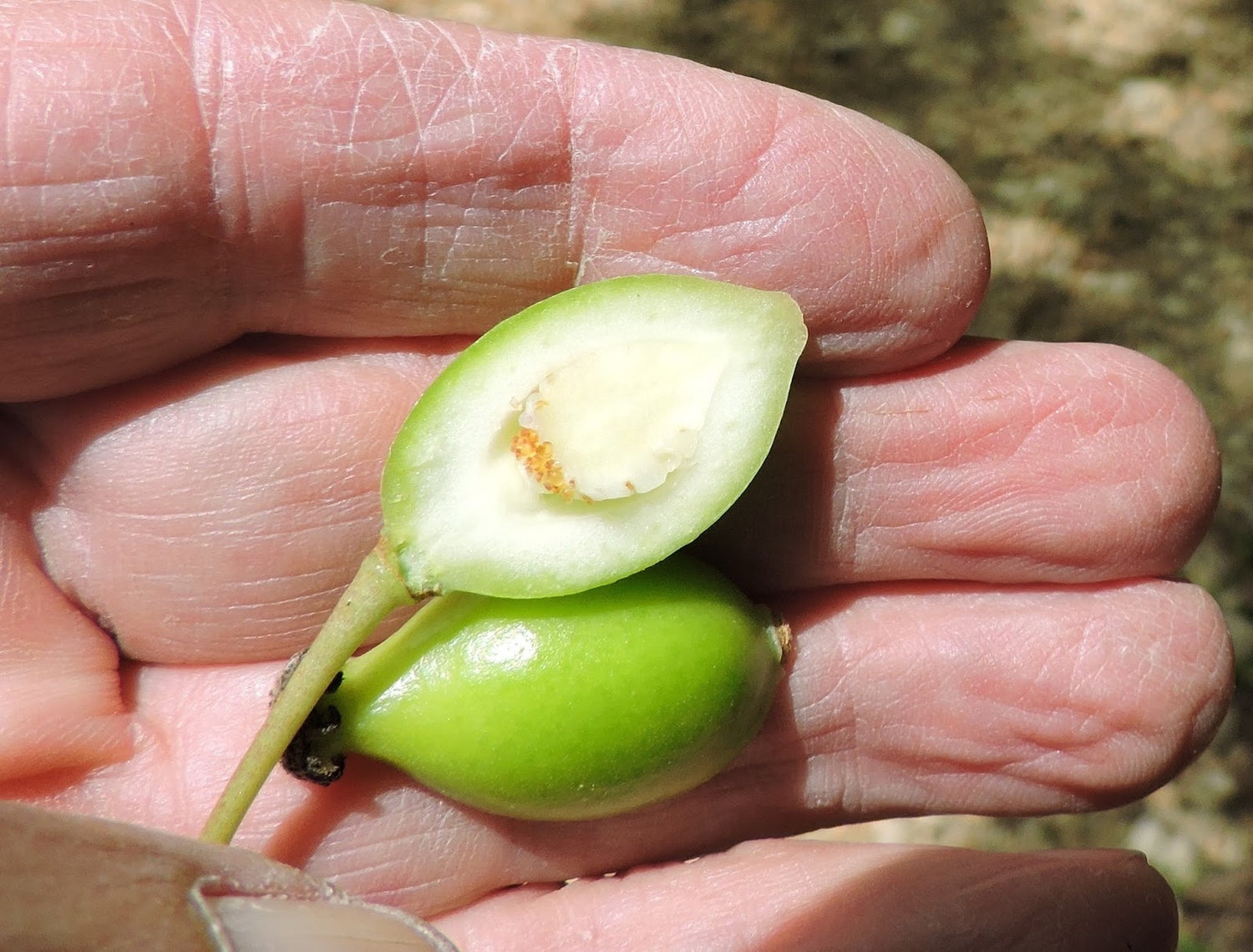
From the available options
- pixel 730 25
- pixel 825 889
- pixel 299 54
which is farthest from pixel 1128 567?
pixel 730 25

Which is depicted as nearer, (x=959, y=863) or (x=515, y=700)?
(x=515, y=700)

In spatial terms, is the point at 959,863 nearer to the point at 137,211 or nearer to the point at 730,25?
the point at 137,211

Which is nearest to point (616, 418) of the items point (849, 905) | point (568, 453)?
point (568, 453)

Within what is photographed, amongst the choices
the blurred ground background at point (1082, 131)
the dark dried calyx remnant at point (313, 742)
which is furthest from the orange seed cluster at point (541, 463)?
the blurred ground background at point (1082, 131)

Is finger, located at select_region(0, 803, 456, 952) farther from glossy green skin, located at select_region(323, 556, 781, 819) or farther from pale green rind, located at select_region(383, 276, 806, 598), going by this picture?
pale green rind, located at select_region(383, 276, 806, 598)

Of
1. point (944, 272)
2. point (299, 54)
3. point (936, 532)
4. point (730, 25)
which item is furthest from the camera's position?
point (730, 25)
